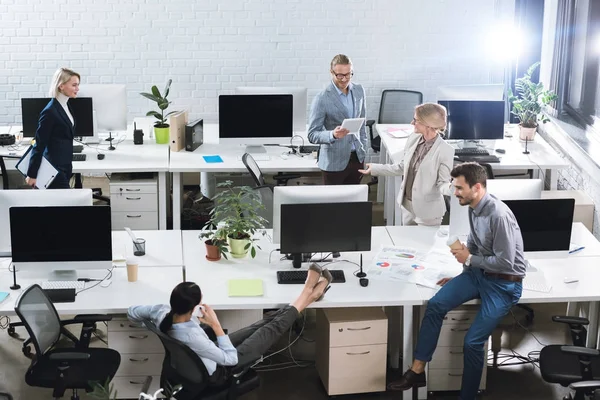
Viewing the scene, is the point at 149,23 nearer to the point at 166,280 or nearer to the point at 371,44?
the point at 371,44

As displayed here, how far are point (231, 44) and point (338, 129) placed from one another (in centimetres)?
289

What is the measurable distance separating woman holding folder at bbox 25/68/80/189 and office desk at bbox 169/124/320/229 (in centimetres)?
109

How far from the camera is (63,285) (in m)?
5.06

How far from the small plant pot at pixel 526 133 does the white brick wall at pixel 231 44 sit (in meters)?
1.68

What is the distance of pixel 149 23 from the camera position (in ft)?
29.2

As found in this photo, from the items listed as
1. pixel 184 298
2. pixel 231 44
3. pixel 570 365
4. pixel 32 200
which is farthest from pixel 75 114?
pixel 570 365

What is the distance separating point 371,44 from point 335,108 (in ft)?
8.60

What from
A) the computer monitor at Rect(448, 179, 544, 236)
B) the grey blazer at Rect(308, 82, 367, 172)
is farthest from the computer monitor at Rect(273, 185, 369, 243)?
the grey blazer at Rect(308, 82, 367, 172)

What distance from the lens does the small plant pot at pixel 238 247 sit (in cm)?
543

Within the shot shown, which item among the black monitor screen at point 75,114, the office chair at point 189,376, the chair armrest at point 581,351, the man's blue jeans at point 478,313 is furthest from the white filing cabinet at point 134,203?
the chair armrest at point 581,351

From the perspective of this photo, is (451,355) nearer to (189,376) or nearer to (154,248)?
(189,376)

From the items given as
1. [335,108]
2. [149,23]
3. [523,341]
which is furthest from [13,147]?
[523,341]

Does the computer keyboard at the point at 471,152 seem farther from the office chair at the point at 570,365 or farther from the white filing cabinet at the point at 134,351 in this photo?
the white filing cabinet at the point at 134,351

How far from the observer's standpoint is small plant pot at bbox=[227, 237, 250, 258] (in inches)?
214
